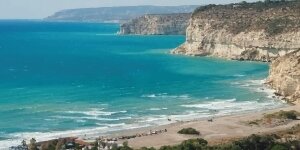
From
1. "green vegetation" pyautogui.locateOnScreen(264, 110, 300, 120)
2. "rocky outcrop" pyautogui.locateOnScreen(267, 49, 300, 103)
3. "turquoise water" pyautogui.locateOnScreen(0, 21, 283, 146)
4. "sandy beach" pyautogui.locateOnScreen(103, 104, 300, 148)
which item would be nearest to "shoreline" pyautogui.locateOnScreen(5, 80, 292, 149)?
"sandy beach" pyautogui.locateOnScreen(103, 104, 300, 148)

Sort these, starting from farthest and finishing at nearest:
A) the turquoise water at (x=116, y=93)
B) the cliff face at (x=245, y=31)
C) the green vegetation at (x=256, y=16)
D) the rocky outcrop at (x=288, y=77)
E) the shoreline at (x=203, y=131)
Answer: the green vegetation at (x=256, y=16) < the cliff face at (x=245, y=31) < the rocky outcrop at (x=288, y=77) < the turquoise water at (x=116, y=93) < the shoreline at (x=203, y=131)

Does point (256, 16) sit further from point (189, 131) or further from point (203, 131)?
point (189, 131)

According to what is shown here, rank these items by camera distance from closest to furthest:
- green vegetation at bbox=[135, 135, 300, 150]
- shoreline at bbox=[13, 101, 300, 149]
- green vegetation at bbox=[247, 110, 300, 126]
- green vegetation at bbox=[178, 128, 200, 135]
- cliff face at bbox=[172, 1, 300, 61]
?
green vegetation at bbox=[135, 135, 300, 150] → shoreline at bbox=[13, 101, 300, 149] → green vegetation at bbox=[178, 128, 200, 135] → green vegetation at bbox=[247, 110, 300, 126] → cliff face at bbox=[172, 1, 300, 61]

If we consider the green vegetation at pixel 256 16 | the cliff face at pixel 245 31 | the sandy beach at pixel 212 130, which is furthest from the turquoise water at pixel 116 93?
the green vegetation at pixel 256 16

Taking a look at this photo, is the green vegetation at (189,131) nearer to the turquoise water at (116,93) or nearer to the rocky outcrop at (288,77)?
the turquoise water at (116,93)

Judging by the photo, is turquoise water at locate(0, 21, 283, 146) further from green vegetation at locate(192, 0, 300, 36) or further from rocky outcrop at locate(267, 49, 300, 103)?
green vegetation at locate(192, 0, 300, 36)

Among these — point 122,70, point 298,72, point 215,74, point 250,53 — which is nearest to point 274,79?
point 298,72
